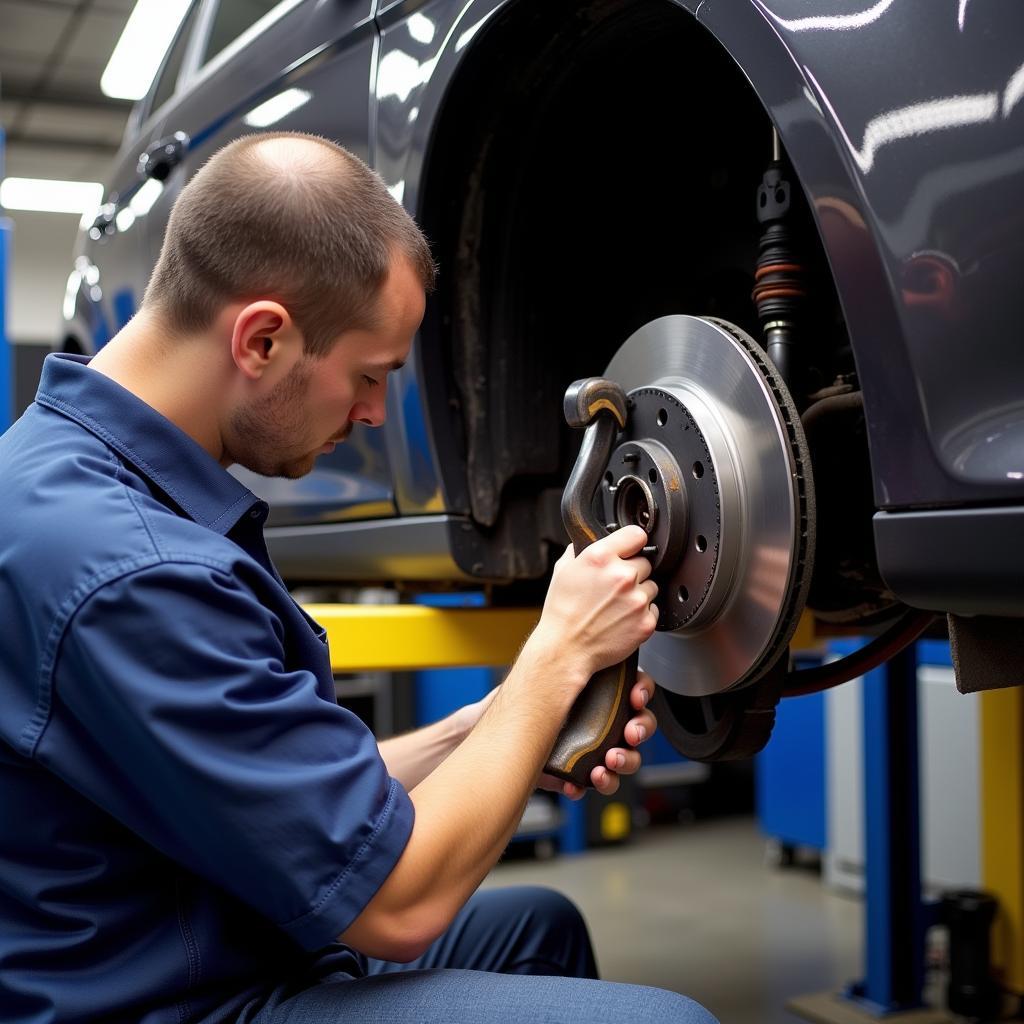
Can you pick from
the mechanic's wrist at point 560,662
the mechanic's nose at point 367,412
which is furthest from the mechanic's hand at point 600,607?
the mechanic's nose at point 367,412

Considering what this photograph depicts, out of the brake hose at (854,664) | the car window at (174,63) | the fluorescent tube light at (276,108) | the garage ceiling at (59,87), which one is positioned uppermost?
the garage ceiling at (59,87)

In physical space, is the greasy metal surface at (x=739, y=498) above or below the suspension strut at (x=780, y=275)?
below

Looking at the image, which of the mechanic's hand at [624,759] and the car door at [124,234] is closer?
the mechanic's hand at [624,759]

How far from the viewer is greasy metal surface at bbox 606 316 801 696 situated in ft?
2.93

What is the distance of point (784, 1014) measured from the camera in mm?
2082

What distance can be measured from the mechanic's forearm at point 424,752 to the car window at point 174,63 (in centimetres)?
175

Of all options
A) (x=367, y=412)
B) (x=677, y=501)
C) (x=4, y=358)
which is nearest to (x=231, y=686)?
(x=367, y=412)

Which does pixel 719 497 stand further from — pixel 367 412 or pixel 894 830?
pixel 894 830

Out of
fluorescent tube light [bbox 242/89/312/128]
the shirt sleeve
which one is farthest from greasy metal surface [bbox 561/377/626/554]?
fluorescent tube light [bbox 242/89/312/128]

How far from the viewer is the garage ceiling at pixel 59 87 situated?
18.1ft

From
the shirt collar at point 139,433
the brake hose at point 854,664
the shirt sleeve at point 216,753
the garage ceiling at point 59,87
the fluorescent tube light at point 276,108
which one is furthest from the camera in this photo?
the garage ceiling at point 59,87

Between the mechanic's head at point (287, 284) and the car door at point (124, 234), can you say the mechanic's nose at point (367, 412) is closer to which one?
the mechanic's head at point (287, 284)

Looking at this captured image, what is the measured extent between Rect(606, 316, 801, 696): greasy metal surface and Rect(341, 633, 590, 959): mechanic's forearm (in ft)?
0.51

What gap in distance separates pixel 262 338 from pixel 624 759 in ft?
1.40
